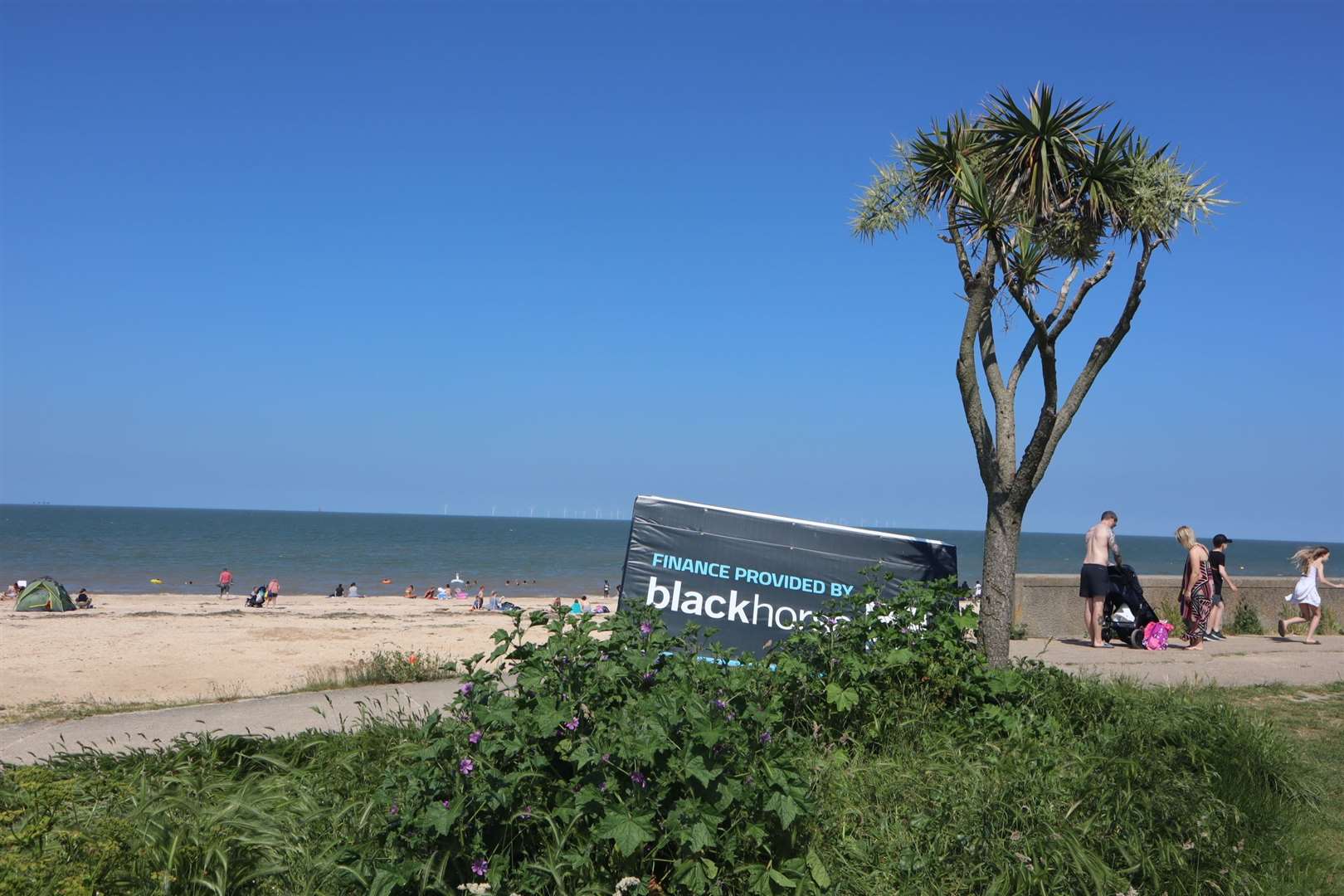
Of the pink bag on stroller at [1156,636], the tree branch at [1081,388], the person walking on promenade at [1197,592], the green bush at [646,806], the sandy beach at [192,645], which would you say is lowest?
the sandy beach at [192,645]

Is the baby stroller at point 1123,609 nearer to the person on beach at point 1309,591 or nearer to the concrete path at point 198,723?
the person on beach at point 1309,591

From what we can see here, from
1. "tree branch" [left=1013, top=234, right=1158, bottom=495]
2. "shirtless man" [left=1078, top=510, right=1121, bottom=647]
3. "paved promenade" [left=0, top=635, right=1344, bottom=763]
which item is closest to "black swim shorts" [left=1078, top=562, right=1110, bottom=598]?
"shirtless man" [left=1078, top=510, right=1121, bottom=647]

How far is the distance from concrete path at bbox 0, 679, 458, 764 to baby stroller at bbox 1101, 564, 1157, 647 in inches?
324

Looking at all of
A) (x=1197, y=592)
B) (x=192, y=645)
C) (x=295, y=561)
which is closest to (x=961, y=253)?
(x=1197, y=592)

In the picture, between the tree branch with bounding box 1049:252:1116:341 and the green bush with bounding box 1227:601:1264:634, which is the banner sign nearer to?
the tree branch with bounding box 1049:252:1116:341

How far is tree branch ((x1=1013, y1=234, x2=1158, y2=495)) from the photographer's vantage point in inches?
260

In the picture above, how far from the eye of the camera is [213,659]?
1580cm

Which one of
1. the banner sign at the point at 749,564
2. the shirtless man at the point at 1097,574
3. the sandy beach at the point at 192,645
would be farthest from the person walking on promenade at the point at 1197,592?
the sandy beach at the point at 192,645

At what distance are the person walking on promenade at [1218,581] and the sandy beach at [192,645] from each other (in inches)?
373

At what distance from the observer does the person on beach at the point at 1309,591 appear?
1279 cm

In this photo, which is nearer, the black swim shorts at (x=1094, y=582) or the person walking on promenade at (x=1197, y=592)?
the black swim shorts at (x=1094, y=582)

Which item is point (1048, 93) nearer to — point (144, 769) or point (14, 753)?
point (144, 769)

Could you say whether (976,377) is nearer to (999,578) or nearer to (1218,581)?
(999,578)

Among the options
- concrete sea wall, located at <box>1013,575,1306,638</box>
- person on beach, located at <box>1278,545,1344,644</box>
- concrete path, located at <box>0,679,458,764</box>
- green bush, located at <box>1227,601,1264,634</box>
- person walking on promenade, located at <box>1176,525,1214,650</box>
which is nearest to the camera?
concrete path, located at <box>0,679,458,764</box>
